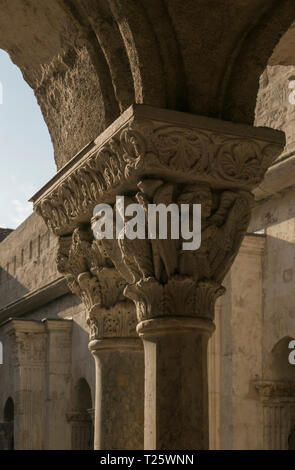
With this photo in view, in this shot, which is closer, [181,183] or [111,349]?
[181,183]

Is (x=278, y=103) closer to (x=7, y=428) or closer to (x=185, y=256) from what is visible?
(x=185, y=256)

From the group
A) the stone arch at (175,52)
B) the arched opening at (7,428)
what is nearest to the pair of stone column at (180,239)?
the stone arch at (175,52)

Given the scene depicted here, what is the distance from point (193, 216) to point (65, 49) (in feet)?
4.49

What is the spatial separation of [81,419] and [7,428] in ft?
10.0

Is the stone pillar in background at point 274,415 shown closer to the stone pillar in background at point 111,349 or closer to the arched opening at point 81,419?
the stone pillar in background at point 111,349

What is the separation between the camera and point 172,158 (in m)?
3.51

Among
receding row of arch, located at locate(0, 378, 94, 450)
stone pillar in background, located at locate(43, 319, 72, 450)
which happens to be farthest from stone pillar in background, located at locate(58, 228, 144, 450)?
stone pillar in background, located at locate(43, 319, 72, 450)

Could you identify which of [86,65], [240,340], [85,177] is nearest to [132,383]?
[85,177]

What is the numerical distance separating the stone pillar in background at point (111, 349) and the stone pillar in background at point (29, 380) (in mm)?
10591

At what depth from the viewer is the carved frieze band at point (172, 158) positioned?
348cm

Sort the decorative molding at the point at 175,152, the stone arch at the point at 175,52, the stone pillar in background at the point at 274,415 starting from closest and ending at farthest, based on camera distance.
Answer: the decorative molding at the point at 175,152 < the stone arch at the point at 175,52 < the stone pillar in background at the point at 274,415

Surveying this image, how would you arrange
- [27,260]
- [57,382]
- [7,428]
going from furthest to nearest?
1. [27,260]
2. [7,428]
3. [57,382]

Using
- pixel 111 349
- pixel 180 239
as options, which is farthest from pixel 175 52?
pixel 111 349
